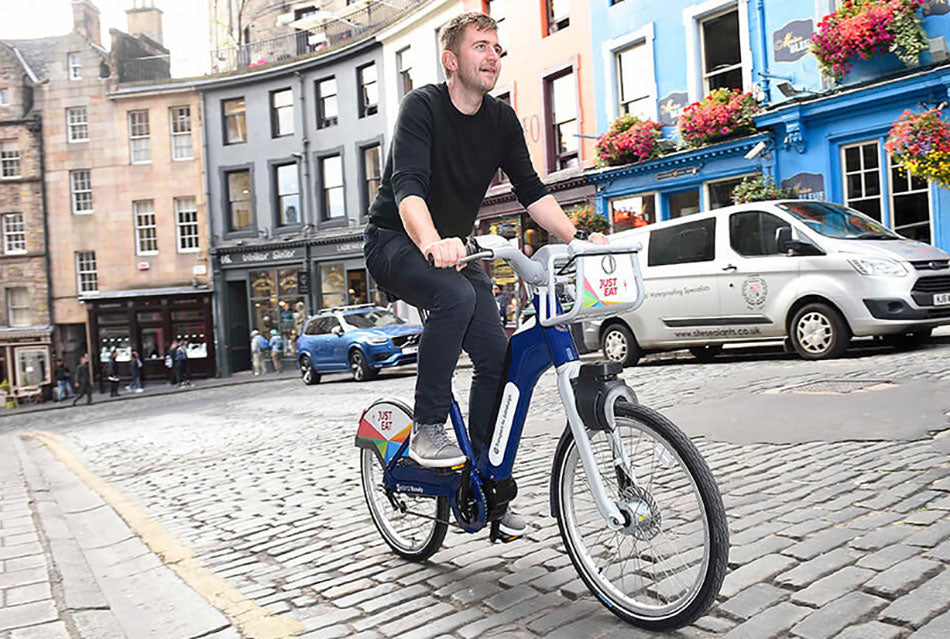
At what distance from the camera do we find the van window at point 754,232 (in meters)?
10.5

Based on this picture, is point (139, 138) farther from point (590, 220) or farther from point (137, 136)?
point (590, 220)

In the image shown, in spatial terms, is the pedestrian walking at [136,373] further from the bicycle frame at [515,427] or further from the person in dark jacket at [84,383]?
the bicycle frame at [515,427]

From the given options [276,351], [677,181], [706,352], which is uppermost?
[677,181]

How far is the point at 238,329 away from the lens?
1300 inches

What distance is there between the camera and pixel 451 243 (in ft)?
9.02

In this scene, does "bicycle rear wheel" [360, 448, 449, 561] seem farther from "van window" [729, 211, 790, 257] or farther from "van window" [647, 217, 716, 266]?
"van window" [647, 217, 716, 266]

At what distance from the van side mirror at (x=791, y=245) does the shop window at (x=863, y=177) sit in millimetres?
5695

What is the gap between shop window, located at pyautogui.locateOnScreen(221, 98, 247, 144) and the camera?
3303 centimetres

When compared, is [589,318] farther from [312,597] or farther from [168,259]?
[168,259]

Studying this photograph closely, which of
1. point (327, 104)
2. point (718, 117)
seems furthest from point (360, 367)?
point (327, 104)

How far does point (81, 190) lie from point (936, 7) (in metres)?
31.5

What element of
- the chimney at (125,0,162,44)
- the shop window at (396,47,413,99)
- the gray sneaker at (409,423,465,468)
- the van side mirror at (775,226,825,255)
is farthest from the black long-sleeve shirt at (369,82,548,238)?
the chimney at (125,0,162,44)

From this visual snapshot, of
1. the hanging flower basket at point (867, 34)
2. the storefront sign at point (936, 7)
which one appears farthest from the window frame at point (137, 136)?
the storefront sign at point (936, 7)

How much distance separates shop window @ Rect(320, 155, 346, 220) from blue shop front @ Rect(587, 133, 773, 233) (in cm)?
1233
